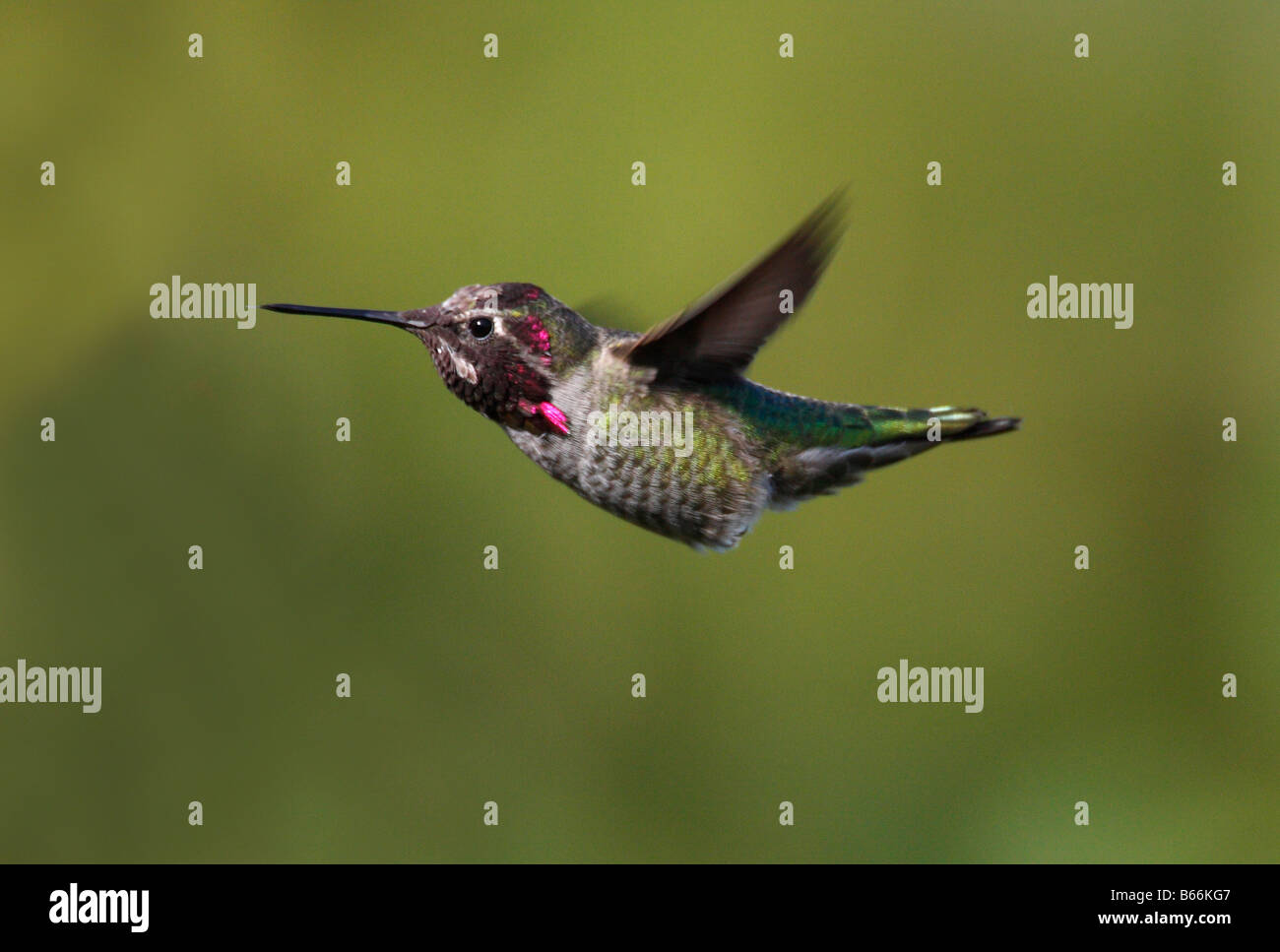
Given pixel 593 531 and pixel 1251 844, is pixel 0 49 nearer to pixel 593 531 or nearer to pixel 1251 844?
pixel 593 531

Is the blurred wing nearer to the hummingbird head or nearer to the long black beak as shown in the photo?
the hummingbird head

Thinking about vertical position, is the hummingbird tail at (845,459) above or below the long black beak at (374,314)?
below

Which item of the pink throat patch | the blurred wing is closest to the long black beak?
the pink throat patch

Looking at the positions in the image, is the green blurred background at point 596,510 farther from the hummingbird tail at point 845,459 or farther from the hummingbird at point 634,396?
the hummingbird at point 634,396

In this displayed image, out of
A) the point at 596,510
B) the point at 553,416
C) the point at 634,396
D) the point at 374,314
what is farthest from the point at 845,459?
the point at 596,510

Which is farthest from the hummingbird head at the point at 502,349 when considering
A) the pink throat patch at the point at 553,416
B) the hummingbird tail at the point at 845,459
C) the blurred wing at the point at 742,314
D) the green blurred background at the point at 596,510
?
the green blurred background at the point at 596,510

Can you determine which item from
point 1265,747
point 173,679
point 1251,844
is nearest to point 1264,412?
point 1265,747
